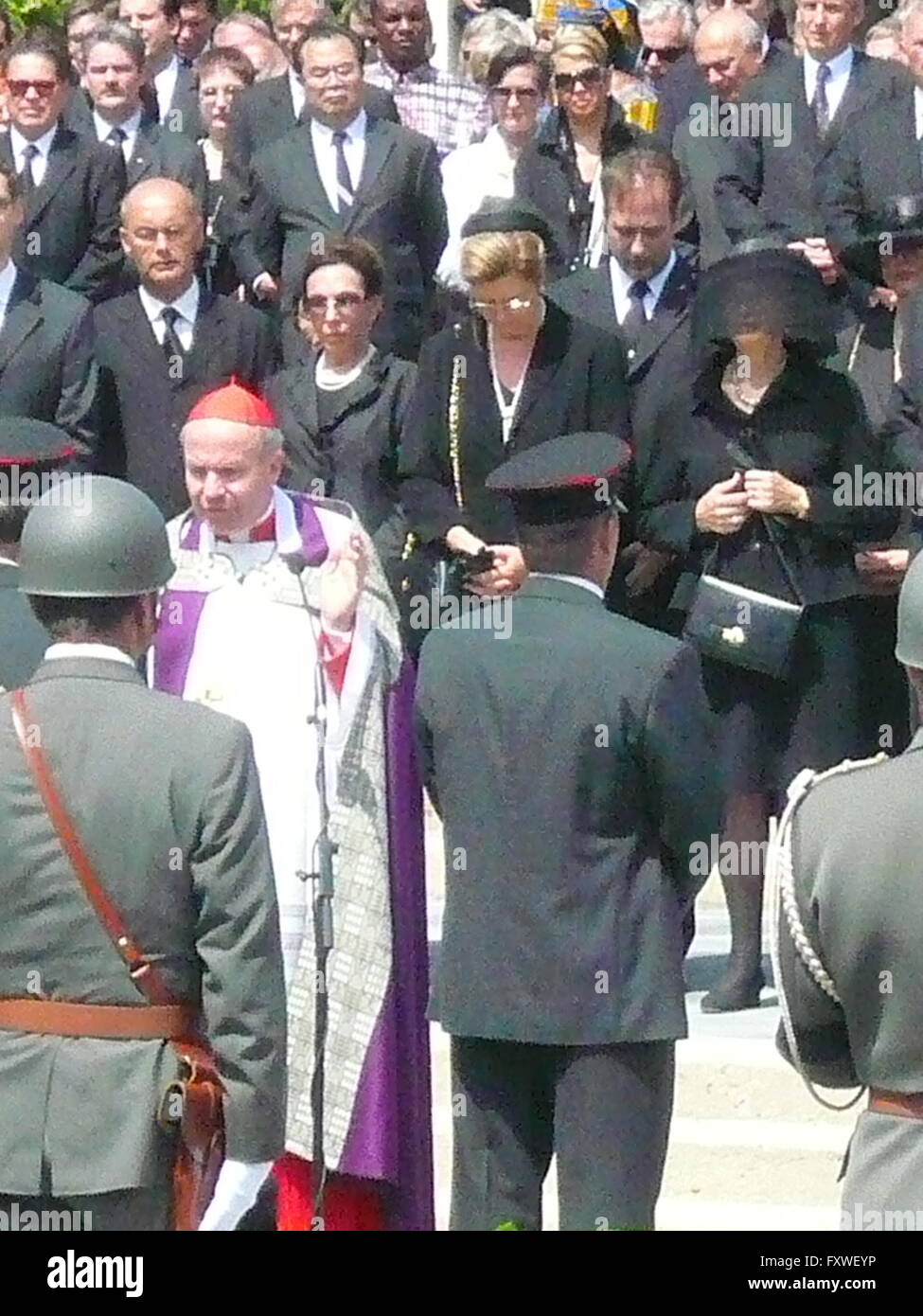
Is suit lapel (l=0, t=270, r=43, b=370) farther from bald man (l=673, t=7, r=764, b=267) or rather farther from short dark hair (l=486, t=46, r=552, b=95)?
short dark hair (l=486, t=46, r=552, b=95)

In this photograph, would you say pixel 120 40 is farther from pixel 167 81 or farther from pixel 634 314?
pixel 634 314

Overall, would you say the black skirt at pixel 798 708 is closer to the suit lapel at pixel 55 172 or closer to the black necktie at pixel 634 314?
the black necktie at pixel 634 314

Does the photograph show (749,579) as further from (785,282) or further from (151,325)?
(151,325)

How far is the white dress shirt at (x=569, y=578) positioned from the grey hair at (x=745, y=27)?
5122 millimetres

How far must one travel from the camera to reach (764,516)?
8203mm

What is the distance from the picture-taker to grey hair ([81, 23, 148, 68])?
11.1 m

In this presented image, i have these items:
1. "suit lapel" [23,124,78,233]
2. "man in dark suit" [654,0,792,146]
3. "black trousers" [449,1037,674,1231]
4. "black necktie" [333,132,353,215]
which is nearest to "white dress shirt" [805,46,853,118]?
"man in dark suit" [654,0,792,146]

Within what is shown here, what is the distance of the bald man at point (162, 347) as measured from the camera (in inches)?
367

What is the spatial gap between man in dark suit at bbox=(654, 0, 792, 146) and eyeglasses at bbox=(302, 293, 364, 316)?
7.12 ft

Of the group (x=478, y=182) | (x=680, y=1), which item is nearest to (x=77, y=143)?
(x=478, y=182)

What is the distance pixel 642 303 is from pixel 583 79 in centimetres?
178

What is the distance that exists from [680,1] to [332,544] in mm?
6145

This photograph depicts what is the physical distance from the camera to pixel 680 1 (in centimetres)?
1258
